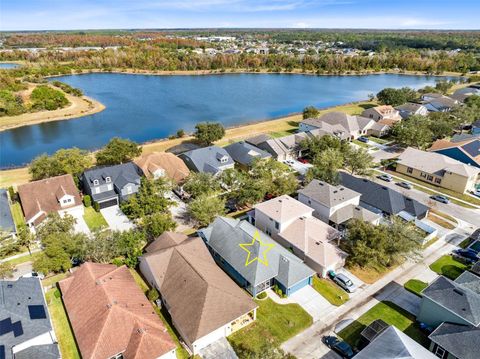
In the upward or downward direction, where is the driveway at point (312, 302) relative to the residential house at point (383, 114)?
downward

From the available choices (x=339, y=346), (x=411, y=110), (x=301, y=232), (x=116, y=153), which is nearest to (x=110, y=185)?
(x=116, y=153)

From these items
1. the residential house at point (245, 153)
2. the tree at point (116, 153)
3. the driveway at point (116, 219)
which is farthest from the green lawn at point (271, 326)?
the tree at point (116, 153)

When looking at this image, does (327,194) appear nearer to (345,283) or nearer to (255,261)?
(345,283)

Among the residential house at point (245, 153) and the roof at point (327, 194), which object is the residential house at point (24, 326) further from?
the residential house at point (245, 153)

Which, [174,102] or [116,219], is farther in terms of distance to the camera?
[174,102]

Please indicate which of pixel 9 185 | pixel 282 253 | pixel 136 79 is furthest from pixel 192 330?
pixel 136 79

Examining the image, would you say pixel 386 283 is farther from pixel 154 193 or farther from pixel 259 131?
pixel 259 131
